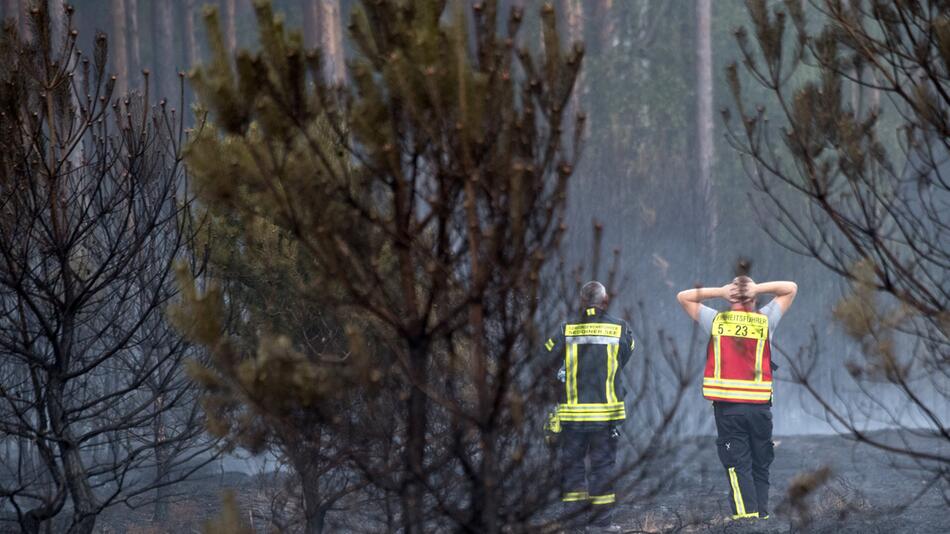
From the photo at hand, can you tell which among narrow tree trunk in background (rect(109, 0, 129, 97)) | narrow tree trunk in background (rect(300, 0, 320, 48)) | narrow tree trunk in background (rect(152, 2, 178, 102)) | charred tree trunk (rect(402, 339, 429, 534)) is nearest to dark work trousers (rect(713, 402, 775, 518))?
charred tree trunk (rect(402, 339, 429, 534))

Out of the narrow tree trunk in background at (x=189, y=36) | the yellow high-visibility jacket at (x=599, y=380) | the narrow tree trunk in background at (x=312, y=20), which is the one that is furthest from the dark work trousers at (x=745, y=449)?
the narrow tree trunk in background at (x=189, y=36)

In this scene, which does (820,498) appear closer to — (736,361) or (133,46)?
(736,361)

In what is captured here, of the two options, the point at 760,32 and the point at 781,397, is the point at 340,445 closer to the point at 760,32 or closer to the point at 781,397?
the point at 760,32

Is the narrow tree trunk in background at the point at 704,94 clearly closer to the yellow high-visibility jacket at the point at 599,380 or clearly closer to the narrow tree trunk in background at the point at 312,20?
the narrow tree trunk in background at the point at 312,20

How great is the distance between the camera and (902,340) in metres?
26.8

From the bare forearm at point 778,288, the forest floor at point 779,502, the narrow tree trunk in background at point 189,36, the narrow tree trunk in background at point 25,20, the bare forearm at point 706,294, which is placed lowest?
the forest floor at point 779,502

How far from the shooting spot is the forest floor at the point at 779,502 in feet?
30.8

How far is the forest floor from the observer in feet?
30.8

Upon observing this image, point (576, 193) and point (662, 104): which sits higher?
point (662, 104)

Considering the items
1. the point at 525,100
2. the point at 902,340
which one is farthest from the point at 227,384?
the point at 902,340

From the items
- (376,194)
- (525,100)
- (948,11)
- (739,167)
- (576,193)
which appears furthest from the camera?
(739,167)

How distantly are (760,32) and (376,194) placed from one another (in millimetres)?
1938

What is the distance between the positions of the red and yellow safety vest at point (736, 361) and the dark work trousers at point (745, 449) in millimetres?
86

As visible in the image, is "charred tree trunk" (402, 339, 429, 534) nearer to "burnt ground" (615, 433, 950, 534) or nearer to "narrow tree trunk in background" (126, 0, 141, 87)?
"burnt ground" (615, 433, 950, 534)
